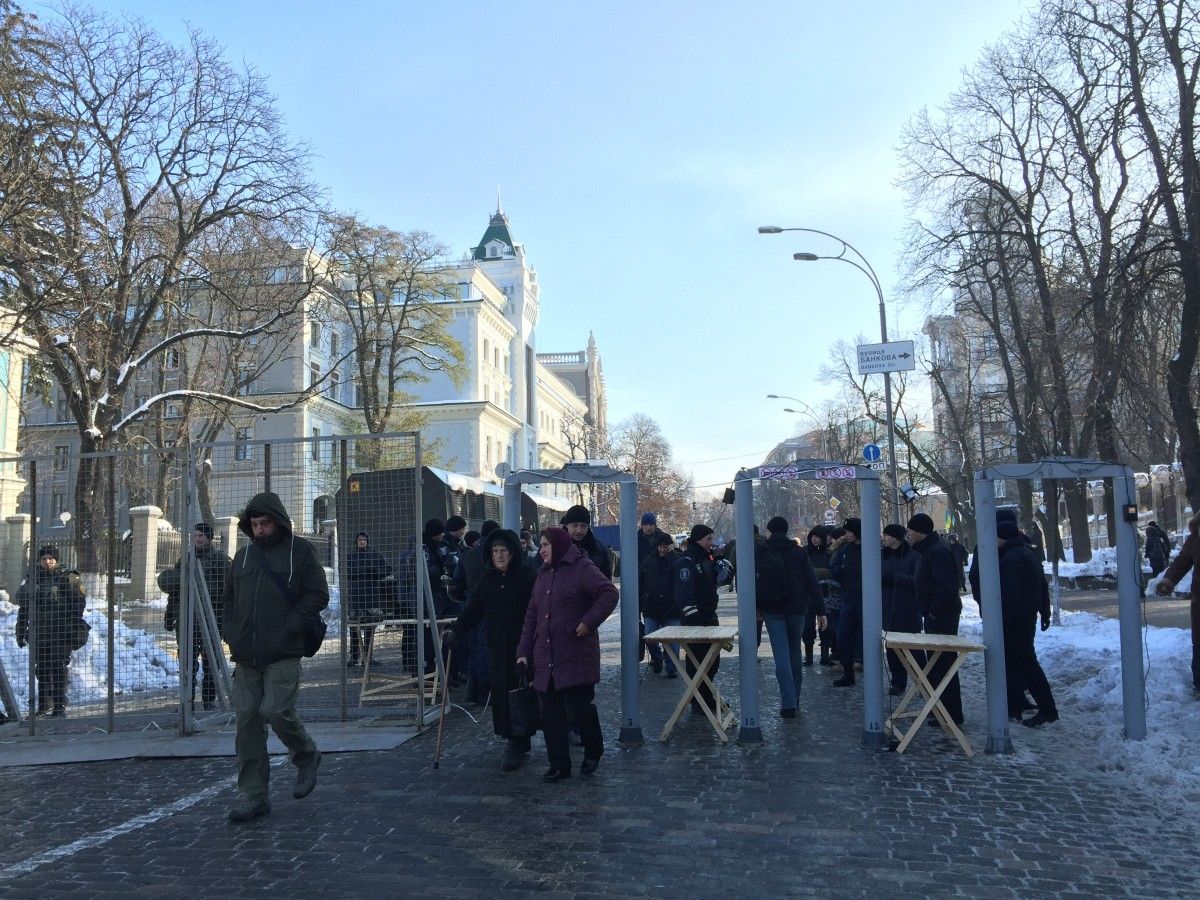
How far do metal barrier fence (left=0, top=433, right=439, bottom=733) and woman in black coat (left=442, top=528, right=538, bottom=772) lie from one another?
4.50 feet

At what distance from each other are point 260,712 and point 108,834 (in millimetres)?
1078

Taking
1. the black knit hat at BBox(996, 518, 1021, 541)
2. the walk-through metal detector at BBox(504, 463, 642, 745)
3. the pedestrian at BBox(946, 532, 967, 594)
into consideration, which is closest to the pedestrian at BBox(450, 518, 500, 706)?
the walk-through metal detector at BBox(504, 463, 642, 745)

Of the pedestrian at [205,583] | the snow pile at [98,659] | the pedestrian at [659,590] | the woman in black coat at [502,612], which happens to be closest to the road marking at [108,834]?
the woman in black coat at [502,612]

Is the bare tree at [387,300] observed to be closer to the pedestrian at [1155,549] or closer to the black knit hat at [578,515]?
the pedestrian at [1155,549]

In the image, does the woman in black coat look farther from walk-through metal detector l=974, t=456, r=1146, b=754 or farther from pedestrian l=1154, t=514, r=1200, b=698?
pedestrian l=1154, t=514, r=1200, b=698

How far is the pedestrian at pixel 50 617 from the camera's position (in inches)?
388

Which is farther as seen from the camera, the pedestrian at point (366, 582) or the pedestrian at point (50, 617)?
the pedestrian at point (50, 617)

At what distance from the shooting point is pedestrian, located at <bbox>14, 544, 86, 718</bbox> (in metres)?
9.86

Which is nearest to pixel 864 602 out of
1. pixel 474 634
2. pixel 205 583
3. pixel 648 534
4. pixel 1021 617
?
pixel 1021 617

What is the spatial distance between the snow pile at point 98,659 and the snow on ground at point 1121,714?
891 centimetres

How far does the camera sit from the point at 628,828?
5.87 metres

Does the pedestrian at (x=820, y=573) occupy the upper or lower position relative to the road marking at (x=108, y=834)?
upper

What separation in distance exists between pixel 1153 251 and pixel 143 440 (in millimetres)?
28642

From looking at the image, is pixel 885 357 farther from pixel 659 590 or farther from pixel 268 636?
pixel 268 636
